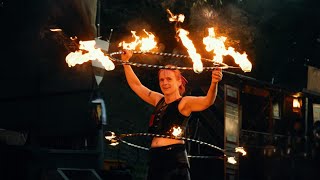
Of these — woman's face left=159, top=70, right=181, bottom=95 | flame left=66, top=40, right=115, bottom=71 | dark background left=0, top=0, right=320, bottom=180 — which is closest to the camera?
flame left=66, top=40, right=115, bottom=71

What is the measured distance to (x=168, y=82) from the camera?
8.76m

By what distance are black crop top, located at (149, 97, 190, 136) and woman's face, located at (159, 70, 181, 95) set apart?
10.5 inches

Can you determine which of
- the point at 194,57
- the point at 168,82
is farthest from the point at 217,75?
the point at 168,82

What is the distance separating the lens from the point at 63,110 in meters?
11.2

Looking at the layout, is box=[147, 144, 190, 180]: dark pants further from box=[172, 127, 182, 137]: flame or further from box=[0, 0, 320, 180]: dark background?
box=[0, 0, 320, 180]: dark background

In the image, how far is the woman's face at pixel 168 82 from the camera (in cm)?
875

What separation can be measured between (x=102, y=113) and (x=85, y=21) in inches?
134

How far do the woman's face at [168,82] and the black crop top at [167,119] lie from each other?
0.88 feet

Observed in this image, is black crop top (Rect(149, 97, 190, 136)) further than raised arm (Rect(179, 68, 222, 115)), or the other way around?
black crop top (Rect(149, 97, 190, 136))

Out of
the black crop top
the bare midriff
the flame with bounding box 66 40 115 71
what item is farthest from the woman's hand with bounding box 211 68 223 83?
the flame with bounding box 66 40 115 71

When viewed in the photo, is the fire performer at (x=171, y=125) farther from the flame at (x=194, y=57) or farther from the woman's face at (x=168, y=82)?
the flame at (x=194, y=57)

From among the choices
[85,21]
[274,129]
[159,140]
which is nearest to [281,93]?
[274,129]

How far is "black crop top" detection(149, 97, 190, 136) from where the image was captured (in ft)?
27.6

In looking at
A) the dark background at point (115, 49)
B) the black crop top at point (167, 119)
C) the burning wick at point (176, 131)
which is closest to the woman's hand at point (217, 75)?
the black crop top at point (167, 119)
